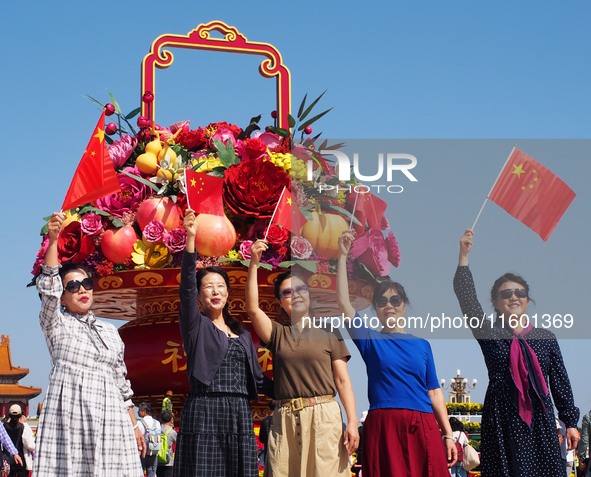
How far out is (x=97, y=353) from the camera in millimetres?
4707

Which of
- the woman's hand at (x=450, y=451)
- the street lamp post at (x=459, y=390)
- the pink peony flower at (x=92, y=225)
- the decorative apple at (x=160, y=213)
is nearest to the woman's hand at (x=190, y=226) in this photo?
the decorative apple at (x=160, y=213)

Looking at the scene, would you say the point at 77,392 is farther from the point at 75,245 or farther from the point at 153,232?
the point at 75,245

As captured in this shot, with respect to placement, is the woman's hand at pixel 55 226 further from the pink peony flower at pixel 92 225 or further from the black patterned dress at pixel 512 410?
the black patterned dress at pixel 512 410

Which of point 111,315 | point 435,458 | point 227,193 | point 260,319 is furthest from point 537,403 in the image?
point 111,315

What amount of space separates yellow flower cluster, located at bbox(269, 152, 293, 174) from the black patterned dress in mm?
1505

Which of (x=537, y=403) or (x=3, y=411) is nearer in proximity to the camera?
(x=537, y=403)

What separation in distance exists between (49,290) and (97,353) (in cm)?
41

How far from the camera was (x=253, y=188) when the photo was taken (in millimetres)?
5773

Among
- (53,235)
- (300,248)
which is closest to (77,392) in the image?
(53,235)

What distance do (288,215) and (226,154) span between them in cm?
57

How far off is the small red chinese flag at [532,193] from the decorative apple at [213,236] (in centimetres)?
150

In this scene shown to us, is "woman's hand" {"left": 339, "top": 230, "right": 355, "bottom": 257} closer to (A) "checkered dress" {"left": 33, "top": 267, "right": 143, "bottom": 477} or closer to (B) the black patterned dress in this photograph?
(B) the black patterned dress

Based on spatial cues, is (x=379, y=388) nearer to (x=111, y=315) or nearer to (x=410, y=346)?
(x=410, y=346)

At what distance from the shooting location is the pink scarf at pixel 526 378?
4.82 m
